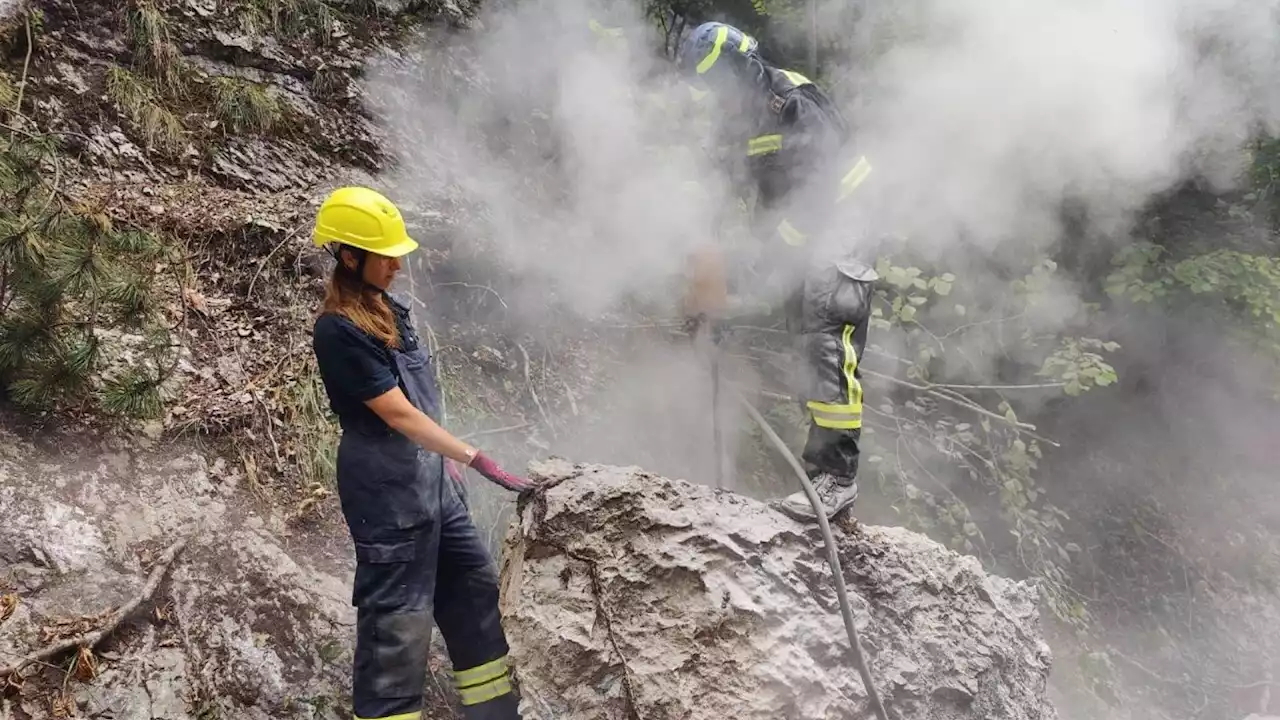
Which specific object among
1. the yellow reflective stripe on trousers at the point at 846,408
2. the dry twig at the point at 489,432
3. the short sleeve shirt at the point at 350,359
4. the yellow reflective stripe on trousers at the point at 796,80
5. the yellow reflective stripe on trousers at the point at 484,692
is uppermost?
the yellow reflective stripe on trousers at the point at 796,80

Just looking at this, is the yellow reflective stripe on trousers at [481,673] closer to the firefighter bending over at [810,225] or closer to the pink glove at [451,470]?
the pink glove at [451,470]

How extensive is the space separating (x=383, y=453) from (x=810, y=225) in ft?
7.74

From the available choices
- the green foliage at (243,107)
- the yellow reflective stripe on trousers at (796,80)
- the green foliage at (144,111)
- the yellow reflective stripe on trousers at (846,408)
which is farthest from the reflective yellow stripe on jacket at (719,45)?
the green foliage at (144,111)

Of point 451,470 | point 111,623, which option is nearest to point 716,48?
point 451,470

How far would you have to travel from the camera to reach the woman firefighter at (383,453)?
88.2 inches

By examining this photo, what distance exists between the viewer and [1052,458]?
6.49m

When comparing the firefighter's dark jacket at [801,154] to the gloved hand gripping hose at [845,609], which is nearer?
the gloved hand gripping hose at [845,609]

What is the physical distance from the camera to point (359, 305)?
7.50 ft

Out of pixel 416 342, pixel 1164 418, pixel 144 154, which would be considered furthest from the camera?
pixel 1164 418

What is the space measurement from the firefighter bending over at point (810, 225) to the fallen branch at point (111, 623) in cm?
244

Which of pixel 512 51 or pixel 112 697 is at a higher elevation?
pixel 512 51

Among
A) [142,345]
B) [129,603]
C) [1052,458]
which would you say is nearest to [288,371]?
[142,345]

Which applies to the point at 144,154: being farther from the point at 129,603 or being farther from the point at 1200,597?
the point at 1200,597

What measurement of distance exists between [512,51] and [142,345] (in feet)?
11.6
